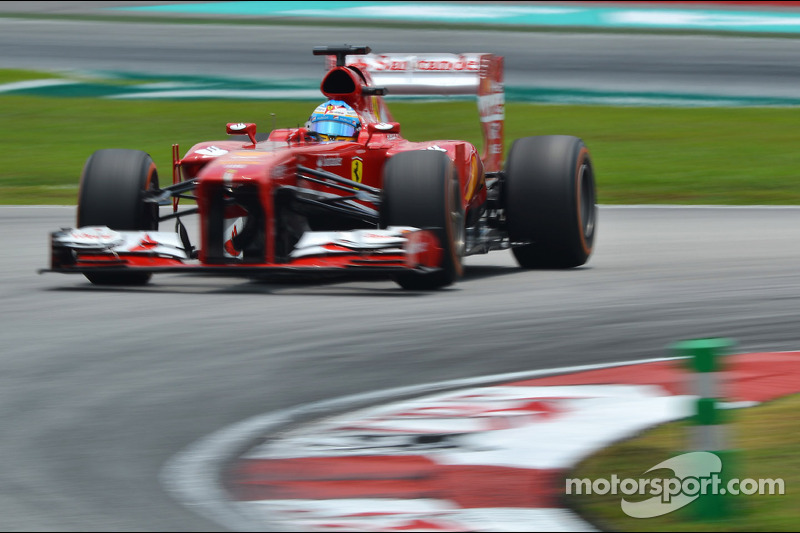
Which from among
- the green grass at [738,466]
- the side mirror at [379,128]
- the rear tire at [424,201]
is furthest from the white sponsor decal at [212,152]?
the green grass at [738,466]

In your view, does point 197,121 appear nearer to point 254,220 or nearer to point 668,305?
point 254,220

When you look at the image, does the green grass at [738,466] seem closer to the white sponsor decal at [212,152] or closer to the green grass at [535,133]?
the white sponsor decal at [212,152]

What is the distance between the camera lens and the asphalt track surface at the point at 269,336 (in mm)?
5242

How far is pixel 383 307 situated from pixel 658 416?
3.21 metres

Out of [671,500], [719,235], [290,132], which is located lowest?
[671,500]

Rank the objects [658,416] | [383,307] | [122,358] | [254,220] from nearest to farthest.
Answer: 1. [658,416]
2. [122,358]
3. [383,307]
4. [254,220]

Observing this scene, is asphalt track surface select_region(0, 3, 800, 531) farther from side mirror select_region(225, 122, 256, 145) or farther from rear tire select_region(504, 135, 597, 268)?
side mirror select_region(225, 122, 256, 145)

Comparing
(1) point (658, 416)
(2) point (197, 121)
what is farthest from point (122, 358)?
(2) point (197, 121)

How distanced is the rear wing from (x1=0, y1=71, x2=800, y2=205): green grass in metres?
5.32

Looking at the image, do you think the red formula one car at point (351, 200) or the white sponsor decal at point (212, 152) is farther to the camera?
the white sponsor decal at point (212, 152)

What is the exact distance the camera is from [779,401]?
6.13 m

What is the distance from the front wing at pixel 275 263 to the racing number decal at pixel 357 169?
101cm

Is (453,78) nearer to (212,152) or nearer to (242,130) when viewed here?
(242,130)

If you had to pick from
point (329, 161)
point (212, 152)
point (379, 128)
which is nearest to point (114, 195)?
point (212, 152)
